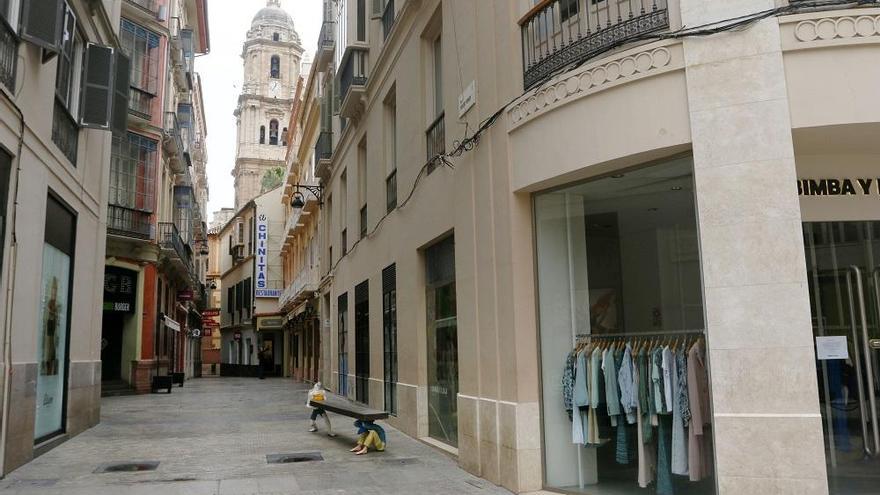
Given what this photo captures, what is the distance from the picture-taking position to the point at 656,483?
6.35 meters

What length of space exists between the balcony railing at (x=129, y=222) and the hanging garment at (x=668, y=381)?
1918 cm

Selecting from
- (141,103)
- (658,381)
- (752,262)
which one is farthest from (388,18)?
(141,103)

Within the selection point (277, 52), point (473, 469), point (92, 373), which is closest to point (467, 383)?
point (473, 469)

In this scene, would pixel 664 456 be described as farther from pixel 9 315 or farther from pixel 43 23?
pixel 43 23

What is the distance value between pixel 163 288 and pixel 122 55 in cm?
1703

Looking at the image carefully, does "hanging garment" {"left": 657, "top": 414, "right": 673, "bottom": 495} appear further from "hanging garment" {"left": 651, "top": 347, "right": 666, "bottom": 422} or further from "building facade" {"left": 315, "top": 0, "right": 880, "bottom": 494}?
"hanging garment" {"left": 651, "top": 347, "right": 666, "bottom": 422}

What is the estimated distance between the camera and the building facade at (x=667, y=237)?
18.1 feet

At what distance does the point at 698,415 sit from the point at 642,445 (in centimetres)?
73

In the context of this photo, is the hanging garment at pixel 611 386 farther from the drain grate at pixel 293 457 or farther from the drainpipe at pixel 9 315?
the drainpipe at pixel 9 315

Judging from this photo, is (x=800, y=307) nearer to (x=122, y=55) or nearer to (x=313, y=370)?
(x=122, y=55)

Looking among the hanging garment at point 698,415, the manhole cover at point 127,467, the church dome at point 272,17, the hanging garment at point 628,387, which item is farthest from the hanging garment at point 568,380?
the church dome at point 272,17

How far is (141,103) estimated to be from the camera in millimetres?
22688

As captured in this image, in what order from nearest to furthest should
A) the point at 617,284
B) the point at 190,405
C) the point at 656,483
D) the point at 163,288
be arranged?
the point at 656,483, the point at 617,284, the point at 190,405, the point at 163,288

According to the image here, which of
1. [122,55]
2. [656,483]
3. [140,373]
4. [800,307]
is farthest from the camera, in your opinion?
[140,373]
